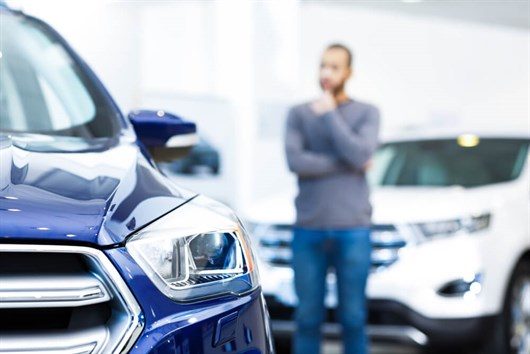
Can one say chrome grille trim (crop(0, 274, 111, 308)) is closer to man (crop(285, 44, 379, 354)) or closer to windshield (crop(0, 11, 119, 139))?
windshield (crop(0, 11, 119, 139))

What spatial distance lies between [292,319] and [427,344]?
683 mm

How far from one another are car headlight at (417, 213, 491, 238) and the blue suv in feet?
10.2

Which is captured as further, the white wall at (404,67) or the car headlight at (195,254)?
the white wall at (404,67)

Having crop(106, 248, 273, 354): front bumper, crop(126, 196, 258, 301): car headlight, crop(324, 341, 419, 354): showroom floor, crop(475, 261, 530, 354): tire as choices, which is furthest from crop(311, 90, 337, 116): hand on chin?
crop(106, 248, 273, 354): front bumper

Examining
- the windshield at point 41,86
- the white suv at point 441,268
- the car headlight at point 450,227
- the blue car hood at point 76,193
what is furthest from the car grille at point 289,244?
the blue car hood at point 76,193

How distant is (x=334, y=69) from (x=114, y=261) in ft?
9.57

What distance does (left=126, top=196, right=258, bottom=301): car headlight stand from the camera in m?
2.03

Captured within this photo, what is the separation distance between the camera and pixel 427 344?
5281 millimetres


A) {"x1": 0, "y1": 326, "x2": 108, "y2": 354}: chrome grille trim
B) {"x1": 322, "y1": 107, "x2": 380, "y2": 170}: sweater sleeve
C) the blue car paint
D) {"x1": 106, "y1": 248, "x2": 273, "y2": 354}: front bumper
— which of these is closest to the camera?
{"x1": 0, "y1": 326, "x2": 108, "y2": 354}: chrome grille trim

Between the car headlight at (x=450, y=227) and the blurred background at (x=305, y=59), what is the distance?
7.20m

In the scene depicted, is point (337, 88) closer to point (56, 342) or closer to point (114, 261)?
point (114, 261)

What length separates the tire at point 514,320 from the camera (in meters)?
5.37

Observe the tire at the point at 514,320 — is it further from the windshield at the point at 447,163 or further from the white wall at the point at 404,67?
the white wall at the point at 404,67

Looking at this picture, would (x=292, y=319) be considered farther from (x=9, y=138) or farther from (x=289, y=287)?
(x=9, y=138)
